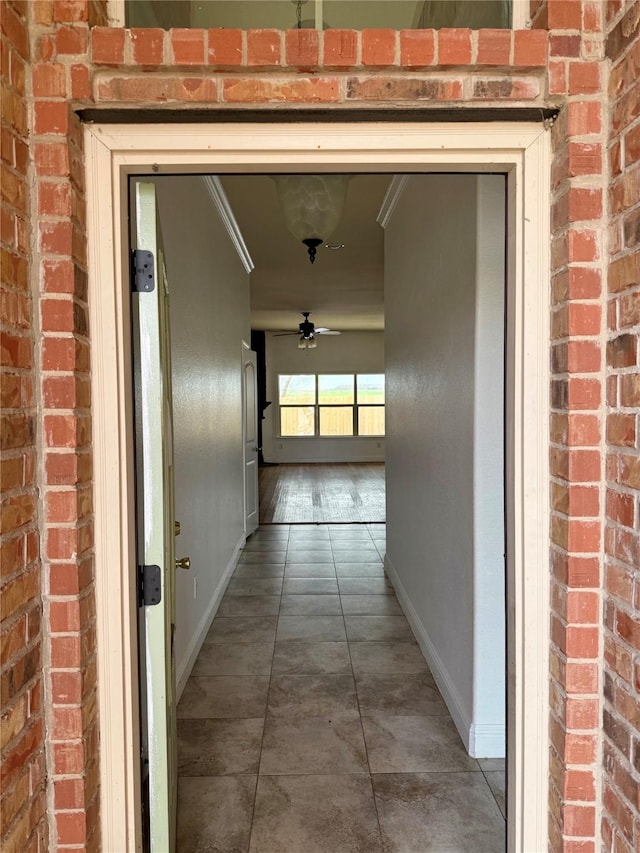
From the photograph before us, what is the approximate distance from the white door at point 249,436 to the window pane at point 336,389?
6547 mm

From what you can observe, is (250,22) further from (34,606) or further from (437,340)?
(437,340)

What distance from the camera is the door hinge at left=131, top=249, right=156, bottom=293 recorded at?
4.56ft

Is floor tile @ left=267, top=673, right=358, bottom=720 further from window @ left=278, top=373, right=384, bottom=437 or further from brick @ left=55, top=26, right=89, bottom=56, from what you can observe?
window @ left=278, top=373, right=384, bottom=437

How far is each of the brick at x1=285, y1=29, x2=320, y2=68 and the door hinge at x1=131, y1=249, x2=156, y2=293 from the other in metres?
0.54

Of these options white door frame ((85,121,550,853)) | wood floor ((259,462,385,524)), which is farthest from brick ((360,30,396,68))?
wood floor ((259,462,385,524))

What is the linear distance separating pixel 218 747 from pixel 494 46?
2673mm

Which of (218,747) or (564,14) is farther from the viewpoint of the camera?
(218,747)

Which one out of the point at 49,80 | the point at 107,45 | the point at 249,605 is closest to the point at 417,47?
the point at 107,45

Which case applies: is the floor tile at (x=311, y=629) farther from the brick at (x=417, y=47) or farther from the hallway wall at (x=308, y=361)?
the hallway wall at (x=308, y=361)

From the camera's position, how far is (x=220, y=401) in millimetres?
4418

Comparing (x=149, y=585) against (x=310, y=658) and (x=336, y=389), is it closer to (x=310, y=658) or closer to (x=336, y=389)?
(x=310, y=658)

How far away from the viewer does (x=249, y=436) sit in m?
6.37

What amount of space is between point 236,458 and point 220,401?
1.06 metres

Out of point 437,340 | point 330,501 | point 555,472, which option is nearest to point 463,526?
point 437,340
